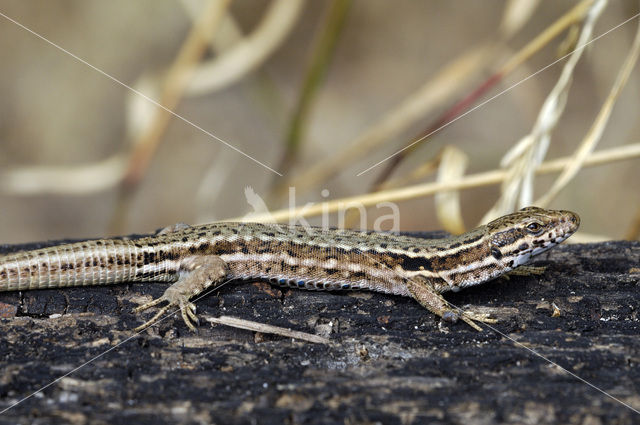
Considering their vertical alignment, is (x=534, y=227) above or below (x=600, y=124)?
below

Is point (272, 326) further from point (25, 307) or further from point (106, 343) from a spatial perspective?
point (25, 307)

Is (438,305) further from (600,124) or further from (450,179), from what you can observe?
(600,124)

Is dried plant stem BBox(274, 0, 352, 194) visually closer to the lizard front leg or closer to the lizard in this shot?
the lizard

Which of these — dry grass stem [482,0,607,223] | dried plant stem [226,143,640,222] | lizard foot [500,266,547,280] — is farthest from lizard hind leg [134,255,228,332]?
dry grass stem [482,0,607,223]

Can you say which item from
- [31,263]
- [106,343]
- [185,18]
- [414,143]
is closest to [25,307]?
[31,263]

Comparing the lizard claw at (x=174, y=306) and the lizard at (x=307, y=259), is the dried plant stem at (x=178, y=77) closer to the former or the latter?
the lizard at (x=307, y=259)

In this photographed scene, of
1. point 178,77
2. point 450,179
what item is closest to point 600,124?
point 450,179
